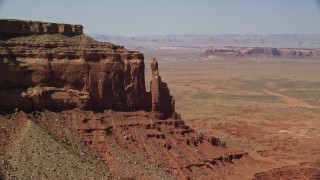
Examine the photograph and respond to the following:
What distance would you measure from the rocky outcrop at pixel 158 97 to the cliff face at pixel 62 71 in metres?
2.53

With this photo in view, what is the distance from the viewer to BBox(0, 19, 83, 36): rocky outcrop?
5584cm

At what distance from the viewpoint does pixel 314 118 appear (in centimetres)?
12300

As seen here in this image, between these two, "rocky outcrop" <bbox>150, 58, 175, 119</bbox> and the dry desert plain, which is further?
the dry desert plain

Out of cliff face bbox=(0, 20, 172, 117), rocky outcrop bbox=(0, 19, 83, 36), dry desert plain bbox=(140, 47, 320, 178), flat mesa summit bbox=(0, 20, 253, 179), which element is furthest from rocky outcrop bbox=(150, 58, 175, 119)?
dry desert plain bbox=(140, 47, 320, 178)

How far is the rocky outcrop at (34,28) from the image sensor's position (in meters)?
55.8

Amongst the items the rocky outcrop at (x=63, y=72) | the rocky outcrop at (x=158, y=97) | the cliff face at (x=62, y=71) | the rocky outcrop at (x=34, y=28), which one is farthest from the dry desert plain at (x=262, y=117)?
the rocky outcrop at (x=34, y=28)

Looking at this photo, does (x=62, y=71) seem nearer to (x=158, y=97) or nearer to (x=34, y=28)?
(x=34, y=28)

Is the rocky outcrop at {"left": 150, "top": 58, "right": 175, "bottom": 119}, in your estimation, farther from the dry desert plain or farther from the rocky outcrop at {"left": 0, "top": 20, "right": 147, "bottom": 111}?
the dry desert plain

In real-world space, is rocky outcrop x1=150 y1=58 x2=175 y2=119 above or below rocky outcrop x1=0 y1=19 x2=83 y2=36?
below

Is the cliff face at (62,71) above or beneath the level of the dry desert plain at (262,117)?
above

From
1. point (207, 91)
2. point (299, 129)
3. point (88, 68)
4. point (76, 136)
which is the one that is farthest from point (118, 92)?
point (207, 91)

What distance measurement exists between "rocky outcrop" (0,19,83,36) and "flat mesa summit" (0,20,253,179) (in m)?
0.10

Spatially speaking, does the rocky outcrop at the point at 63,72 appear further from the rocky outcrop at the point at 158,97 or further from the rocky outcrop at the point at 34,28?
the rocky outcrop at the point at 158,97

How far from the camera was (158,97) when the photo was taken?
64.6m
